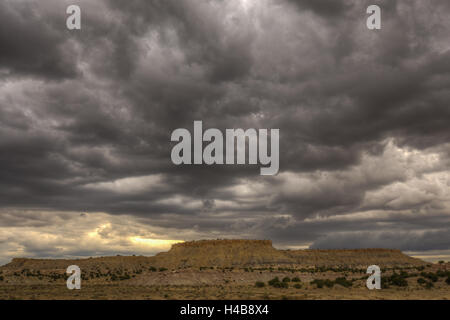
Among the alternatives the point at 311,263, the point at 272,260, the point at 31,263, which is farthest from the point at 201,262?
the point at 31,263

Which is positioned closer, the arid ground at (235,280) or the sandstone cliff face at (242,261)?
the arid ground at (235,280)

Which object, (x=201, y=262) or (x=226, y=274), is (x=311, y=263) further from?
(x=226, y=274)

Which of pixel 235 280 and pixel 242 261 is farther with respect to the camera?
pixel 242 261

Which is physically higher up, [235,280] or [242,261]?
[235,280]

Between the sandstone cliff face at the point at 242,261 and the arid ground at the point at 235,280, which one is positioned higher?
the arid ground at the point at 235,280

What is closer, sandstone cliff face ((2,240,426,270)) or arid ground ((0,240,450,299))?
arid ground ((0,240,450,299))

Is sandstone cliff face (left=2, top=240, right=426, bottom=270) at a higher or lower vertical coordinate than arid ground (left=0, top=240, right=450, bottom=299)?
lower

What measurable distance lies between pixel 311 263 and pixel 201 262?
166 ft

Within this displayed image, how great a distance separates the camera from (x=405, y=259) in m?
199
